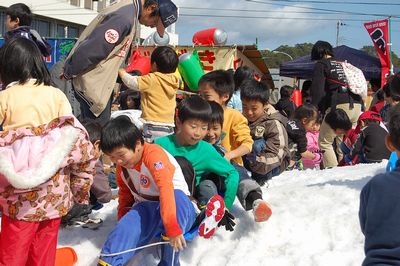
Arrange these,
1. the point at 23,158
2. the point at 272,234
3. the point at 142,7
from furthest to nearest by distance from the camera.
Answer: the point at 142,7 → the point at 272,234 → the point at 23,158

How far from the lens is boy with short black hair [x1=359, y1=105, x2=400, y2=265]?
1.84 metres

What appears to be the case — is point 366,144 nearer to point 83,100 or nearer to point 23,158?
point 83,100

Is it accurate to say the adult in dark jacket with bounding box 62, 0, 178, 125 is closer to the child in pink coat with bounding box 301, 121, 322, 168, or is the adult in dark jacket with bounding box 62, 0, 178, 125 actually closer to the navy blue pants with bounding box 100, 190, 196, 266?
the navy blue pants with bounding box 100, 190, 196, 266

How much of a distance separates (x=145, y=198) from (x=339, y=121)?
4.03 meters

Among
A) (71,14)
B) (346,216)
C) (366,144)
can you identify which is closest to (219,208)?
(346,216)

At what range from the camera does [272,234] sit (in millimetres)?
3367

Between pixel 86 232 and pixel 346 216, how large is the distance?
187cm

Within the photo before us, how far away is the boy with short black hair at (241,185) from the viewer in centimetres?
329

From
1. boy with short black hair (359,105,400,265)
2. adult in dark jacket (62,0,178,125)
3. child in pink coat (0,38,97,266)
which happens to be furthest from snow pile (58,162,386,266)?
boy with short black hair (359,105,400,265)

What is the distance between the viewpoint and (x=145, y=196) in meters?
3.06

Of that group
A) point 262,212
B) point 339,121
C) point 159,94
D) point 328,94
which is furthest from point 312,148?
point 262,212

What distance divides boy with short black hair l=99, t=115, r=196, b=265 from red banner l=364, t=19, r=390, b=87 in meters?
10.1

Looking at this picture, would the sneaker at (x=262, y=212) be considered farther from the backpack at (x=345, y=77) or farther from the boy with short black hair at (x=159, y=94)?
the backpack at (x=345, y=77)

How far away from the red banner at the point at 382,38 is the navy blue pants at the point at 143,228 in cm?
1015
